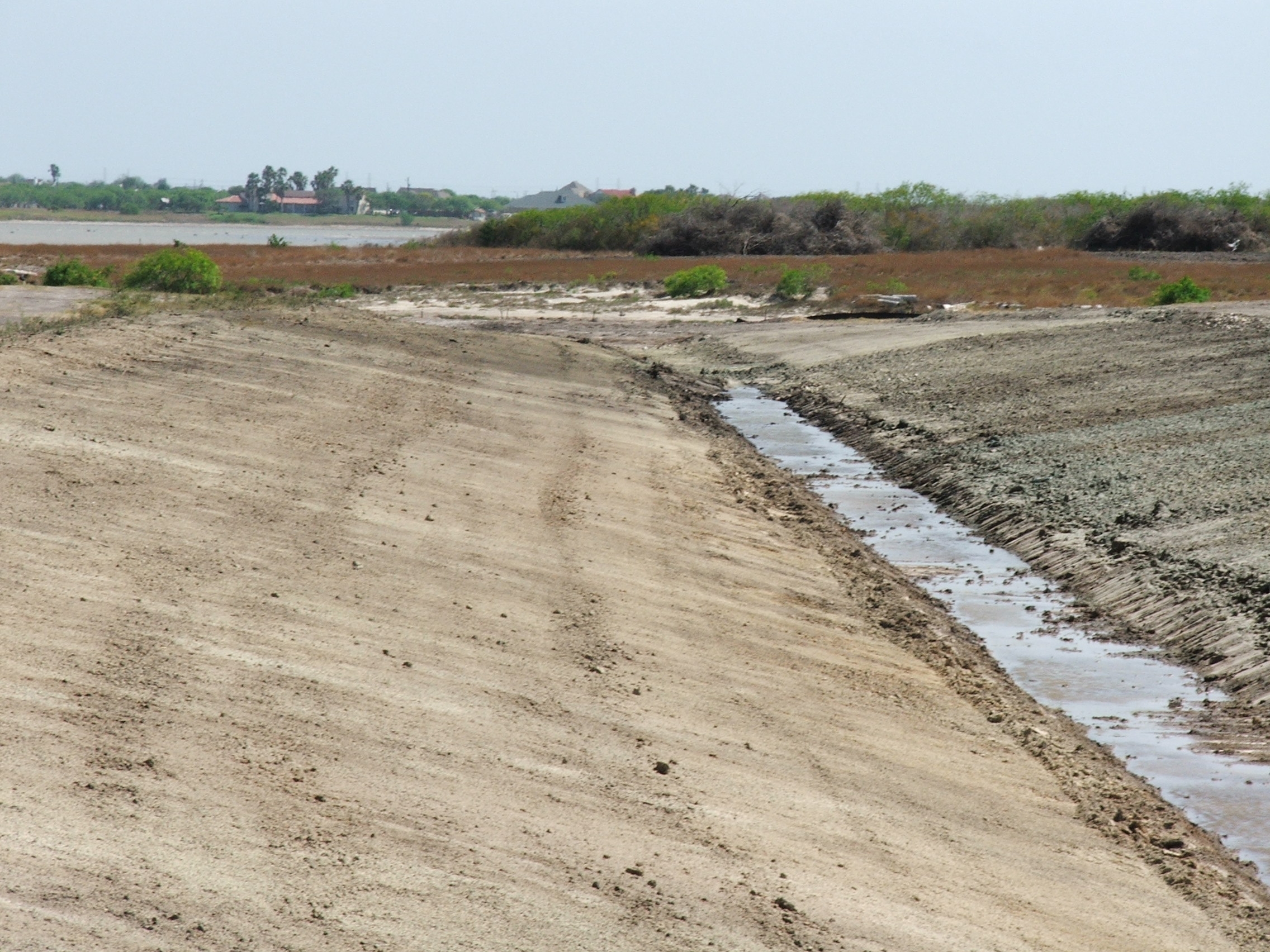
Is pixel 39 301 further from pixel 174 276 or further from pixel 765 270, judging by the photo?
pixel 765 270

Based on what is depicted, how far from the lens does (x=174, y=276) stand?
3594 centimetres

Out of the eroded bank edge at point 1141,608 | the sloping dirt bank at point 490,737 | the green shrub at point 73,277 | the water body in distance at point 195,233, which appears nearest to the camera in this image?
the sloping dirt bank at point 490,737

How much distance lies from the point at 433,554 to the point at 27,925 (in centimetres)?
649

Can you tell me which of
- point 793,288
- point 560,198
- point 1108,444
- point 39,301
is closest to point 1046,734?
point 1108,444

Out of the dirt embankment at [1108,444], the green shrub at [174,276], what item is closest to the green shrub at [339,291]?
the green shrub at [174,276]

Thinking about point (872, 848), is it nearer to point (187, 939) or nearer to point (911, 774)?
point (911, 774)

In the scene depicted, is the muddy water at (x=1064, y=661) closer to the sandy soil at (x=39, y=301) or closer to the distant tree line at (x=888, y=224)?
the sandy soil at (x=39, y=301)

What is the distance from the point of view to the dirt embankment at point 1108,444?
491 inches

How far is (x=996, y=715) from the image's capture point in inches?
391

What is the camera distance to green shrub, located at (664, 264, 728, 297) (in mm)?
48531

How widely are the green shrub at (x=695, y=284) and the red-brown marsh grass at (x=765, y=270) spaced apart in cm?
119

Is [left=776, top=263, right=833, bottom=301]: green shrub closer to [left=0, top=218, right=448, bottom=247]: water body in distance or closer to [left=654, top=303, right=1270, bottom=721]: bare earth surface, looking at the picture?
[left=654, top=303, right=1270, bottom=721]: bare earth surface

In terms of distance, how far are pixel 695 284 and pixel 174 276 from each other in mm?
18809

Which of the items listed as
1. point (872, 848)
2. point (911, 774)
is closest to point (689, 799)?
point (872, 848)
